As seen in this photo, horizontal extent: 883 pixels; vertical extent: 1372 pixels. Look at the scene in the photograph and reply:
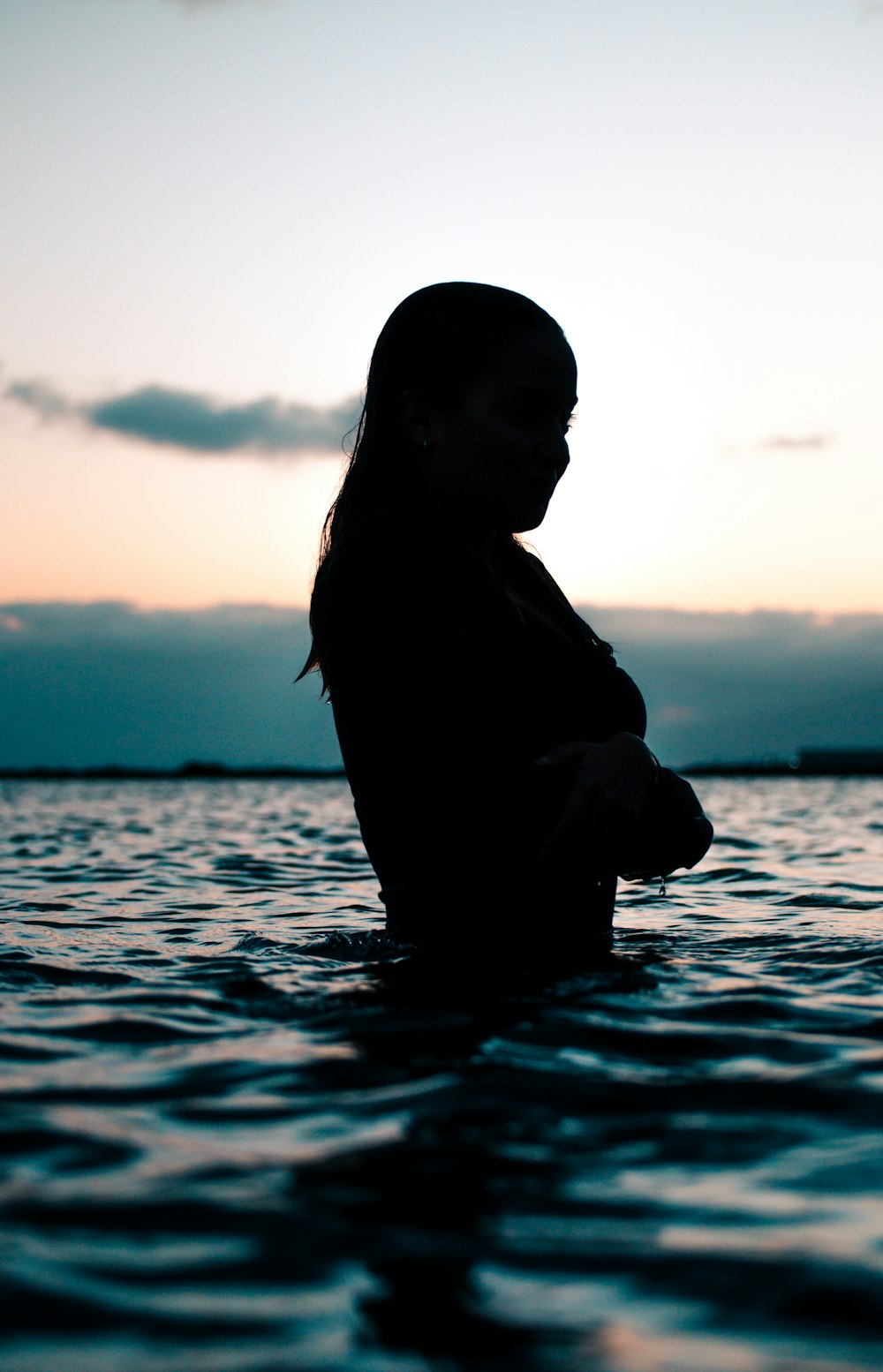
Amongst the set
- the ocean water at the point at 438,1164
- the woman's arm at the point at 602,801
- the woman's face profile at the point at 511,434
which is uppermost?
the woman's face profile at the point at 511,434

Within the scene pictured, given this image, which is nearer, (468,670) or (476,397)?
(468,670)

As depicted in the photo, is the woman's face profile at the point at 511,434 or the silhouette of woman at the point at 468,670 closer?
the silhouette of woman at the point at 468,670

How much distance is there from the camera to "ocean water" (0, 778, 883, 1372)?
1.56 m

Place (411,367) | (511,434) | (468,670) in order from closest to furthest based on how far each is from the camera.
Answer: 1. (468,670)
2. (511,434)
3. (411,367)

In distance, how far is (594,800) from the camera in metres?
2.99

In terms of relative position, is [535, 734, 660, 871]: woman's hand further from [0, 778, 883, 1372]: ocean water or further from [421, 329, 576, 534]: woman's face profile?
[421, 329, 576, 534]: woman's face profile

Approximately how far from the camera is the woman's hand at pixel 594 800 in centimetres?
299

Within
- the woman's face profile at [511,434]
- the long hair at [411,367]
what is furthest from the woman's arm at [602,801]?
the long hair at [411,367]

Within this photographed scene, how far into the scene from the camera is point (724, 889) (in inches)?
297

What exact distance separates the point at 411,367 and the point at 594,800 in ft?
4.74

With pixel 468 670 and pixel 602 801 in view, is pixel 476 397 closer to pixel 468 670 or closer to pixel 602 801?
pixel 468 670

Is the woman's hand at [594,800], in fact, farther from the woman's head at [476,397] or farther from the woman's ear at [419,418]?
the woman's ear at [419,418]

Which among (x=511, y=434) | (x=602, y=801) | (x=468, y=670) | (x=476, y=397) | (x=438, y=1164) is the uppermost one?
(x=476, y=397)

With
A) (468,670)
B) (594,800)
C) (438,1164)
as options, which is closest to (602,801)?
(594,800)
